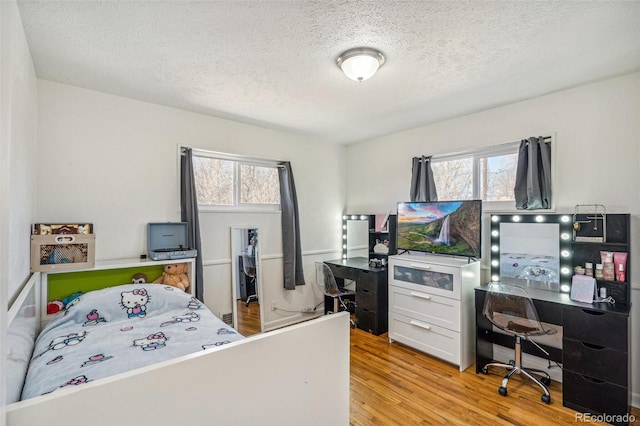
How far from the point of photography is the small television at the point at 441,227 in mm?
2887

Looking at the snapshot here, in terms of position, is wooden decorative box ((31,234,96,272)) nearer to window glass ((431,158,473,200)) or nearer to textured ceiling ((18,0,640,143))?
textured ceiling ((18,0,640,143))

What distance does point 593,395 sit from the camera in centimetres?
208

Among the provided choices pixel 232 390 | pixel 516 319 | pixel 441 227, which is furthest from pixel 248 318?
pixel 516 319

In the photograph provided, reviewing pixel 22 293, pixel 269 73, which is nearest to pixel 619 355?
pixel 269 73

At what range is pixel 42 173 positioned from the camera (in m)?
2.34

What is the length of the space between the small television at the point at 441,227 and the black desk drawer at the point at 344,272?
2.10 ft

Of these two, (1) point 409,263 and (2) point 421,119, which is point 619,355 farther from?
(2) point 421,119

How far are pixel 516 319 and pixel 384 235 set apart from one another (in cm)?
175

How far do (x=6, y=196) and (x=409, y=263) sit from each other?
2983 millimetres

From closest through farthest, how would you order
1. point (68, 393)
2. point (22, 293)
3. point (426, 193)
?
1. point (68, 393)
2. point (22, 293)
3. point (426, 193)

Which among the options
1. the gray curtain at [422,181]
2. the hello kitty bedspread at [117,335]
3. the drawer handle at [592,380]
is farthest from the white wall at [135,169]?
the drawer handle at [592,380]

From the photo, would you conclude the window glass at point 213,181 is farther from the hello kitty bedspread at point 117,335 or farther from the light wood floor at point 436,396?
the light wood floor at point 436,396

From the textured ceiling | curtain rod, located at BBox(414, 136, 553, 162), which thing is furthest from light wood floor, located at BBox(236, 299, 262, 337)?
curtain rod, located at BBox(414, 136, 553, 162)

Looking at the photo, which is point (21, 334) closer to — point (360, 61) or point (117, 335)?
point (117, 335)
